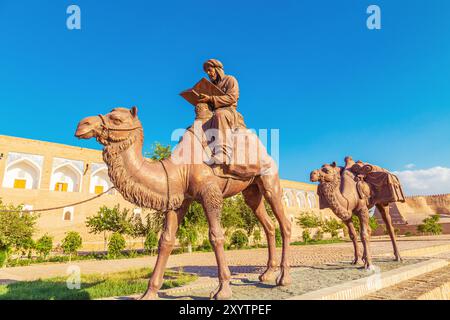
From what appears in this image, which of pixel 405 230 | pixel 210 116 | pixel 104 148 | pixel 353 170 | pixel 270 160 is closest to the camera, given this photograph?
pixel 104 148

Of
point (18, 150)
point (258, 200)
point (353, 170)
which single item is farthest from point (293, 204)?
point (258, 200)

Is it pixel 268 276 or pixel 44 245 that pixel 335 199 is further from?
pixel 44 245

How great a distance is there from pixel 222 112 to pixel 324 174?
9.48 ft

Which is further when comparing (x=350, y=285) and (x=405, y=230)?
(x=405, y=230)

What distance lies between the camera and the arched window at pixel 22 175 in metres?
26.3

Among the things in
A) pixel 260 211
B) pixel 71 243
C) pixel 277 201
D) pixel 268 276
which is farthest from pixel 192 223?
pixel 277 201

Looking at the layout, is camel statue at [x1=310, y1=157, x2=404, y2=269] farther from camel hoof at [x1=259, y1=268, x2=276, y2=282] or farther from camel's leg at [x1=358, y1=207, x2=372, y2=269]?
camel hoof at [x1=259, y1=268, x2=276, y2=282]

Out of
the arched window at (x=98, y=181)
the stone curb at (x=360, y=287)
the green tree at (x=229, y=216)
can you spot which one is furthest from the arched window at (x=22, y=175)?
the stone curb at (x=360, y=287)

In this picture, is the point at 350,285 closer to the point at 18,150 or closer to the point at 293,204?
the point at 18,150

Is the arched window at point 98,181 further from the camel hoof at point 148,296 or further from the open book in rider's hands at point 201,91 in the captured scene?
the camel hoof at point 148,296

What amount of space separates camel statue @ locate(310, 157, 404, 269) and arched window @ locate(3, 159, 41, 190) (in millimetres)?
28345

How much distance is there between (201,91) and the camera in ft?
13.5
